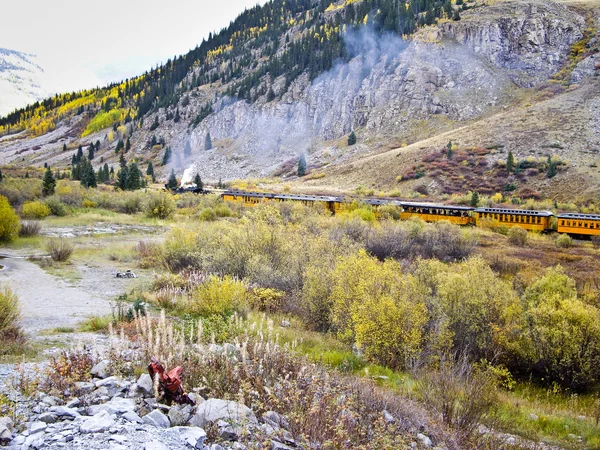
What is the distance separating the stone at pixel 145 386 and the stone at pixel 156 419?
0.52 metres

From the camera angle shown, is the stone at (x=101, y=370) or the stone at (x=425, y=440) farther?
the stone at (x=101, y=370)

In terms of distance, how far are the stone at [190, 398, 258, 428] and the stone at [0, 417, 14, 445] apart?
1.71 metres

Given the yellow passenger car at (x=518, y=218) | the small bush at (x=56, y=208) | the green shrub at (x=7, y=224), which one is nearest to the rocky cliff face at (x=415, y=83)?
the yellow passenger car at (x=518, y=218)

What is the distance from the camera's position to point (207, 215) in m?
35.8

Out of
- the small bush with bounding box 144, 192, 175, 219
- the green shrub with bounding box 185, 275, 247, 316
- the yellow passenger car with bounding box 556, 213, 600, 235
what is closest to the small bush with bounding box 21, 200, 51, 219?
the small bush with bounding box 144, 192, 175, 219

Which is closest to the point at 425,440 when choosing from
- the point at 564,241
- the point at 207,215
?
the point at 564,241

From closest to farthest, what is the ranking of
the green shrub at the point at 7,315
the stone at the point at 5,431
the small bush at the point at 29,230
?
the stone at the point at 5,431 → the green shrub at the point at 7,315 → the small bush at the point at 29,230

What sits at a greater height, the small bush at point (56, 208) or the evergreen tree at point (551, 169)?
the evergreen tree at point (551, 169)

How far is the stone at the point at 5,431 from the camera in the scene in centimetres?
389

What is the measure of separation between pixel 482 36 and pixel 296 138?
4260 centimetres

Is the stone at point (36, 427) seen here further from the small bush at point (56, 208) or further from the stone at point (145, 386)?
the small bush at point (56, 208)

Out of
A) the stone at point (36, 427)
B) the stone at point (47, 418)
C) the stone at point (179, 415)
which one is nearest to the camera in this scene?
the stone at point (36, 427)

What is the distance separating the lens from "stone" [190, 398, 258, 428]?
15.5ft

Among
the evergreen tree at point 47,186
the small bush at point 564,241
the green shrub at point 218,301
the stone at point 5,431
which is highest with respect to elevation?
the evergreen tree at point 47,186
